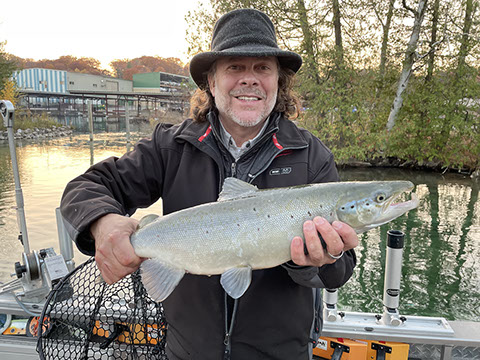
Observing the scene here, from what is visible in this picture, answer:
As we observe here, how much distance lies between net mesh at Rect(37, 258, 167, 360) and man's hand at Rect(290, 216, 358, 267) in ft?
3.99

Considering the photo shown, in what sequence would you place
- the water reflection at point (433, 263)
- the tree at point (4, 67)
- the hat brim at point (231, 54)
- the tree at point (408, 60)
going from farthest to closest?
1. the tree at point (4, 67)
2. the tree at point (408, 60)
3. the water reflection at point (433, 263)
4. the hat brim at point (231, 54)

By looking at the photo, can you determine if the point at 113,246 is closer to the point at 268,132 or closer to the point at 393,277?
the point at 268,132

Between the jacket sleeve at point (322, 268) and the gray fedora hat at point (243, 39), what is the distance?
26.3 inches

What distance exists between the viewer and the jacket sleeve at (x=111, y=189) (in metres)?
1.99

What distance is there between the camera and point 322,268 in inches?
83.7

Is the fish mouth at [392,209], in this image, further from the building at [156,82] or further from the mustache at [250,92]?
the building at [156,82]

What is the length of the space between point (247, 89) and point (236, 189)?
754 mm

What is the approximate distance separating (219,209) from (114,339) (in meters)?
1.60

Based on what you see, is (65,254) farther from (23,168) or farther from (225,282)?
(23,168)

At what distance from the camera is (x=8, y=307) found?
3.33 meters

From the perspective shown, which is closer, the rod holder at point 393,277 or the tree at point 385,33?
the rod holder at point 393,277

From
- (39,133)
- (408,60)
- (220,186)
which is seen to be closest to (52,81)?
(39,133)

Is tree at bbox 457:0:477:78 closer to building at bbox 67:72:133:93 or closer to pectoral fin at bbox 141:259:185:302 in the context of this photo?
pectoral fin at bbox 141:259:185:302

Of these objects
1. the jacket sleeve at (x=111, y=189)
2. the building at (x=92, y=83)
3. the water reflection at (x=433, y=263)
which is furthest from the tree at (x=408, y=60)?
the building at (x=92, y=83)
